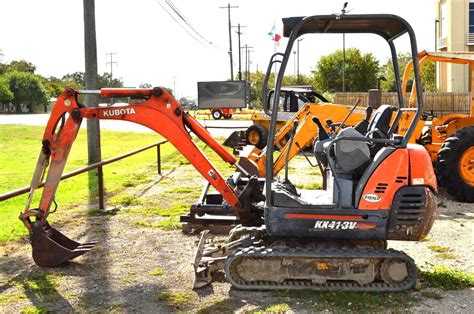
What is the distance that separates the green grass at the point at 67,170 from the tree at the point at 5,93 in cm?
6030

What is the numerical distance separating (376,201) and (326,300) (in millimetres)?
1028

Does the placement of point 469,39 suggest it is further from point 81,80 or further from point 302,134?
point 81,80

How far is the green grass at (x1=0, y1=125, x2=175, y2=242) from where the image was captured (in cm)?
952

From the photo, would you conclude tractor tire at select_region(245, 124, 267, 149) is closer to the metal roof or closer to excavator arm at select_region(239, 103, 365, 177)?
excavator arm at select_region(239, 103, 365, 177)

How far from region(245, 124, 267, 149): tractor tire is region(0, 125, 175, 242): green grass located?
2.72 metres

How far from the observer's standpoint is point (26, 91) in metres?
86.9

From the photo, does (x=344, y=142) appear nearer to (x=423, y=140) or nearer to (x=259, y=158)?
(x=259, y=158)

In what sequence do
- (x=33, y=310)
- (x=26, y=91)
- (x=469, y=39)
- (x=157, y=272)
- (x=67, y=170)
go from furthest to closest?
(x=26, y=91)
(x=469, y=39)
(x=67, y=170)
(x=157, y=272)
(x=33, y=310)

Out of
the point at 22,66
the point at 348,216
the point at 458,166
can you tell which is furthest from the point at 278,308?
the point at 22,66

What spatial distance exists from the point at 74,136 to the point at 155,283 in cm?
191

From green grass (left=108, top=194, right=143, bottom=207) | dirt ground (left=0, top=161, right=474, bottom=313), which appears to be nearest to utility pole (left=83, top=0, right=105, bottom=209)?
green grass (left=108, top=194, right=143, bottom=207)

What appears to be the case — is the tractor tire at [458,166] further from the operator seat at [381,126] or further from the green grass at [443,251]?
the operator seat at [381,126]

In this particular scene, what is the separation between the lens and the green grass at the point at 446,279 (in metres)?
5.43

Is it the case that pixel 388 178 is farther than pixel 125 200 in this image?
No
